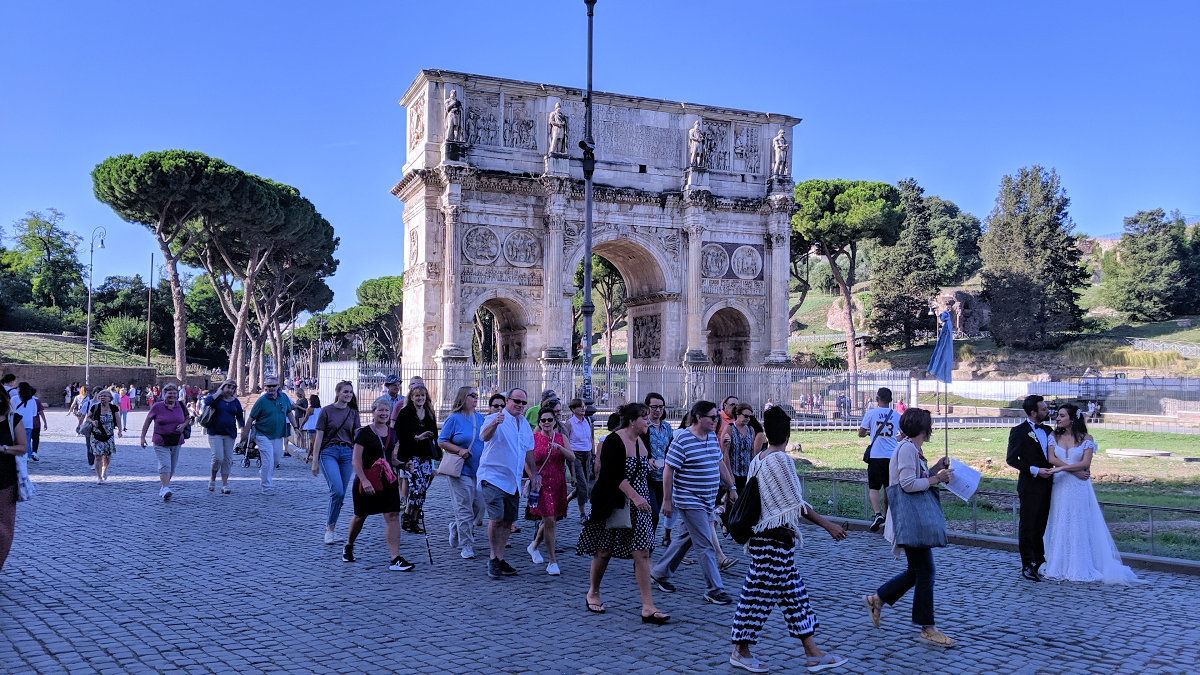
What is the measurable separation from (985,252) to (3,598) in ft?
174

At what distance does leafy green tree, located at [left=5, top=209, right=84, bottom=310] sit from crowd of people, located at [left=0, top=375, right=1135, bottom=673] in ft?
218

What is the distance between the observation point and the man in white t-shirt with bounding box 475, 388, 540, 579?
7660mm

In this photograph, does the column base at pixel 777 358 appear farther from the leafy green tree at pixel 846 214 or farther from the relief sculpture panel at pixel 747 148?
the leafy green tree at pixel 846 214

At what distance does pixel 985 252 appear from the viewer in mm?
51625

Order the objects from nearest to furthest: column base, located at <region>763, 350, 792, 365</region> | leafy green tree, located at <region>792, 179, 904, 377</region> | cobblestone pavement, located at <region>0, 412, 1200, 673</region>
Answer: cobblestone pavement, located at <region>0, 412, 1200, 673</region> → column base, located at <region>763, 350, 792, 365</region> → leafy green tree, located at <region>792, 179, 904, 377</region>

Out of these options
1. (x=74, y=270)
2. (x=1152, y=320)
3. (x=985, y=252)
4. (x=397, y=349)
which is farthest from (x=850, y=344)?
(x=74, y=270)

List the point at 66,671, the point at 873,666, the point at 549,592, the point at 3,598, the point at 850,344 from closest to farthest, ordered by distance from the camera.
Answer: the point at 66,671 → the point at 873,666 → the point at 3,598 → the point at 549,592 → the point at 850,344

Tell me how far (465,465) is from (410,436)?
69 centimetres

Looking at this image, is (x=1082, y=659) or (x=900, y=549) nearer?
(x=1082, y=659)

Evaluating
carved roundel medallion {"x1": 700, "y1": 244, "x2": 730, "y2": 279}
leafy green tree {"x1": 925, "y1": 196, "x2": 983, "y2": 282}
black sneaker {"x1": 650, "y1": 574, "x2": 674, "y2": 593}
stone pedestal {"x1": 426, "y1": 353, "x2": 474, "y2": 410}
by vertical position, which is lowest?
black sneaker {"x1": 650, "y1": 574, "x2": 674, "y2": 593}

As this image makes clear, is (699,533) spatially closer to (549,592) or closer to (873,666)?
(549,592)

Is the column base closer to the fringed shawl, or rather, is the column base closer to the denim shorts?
the denim shorts

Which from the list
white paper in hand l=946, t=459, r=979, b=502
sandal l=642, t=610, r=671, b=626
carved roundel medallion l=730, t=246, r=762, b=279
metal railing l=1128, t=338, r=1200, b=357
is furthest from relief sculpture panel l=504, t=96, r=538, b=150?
metal railing l=1128, t=338, r=1200, b=357

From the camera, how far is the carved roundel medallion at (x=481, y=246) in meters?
28.2
